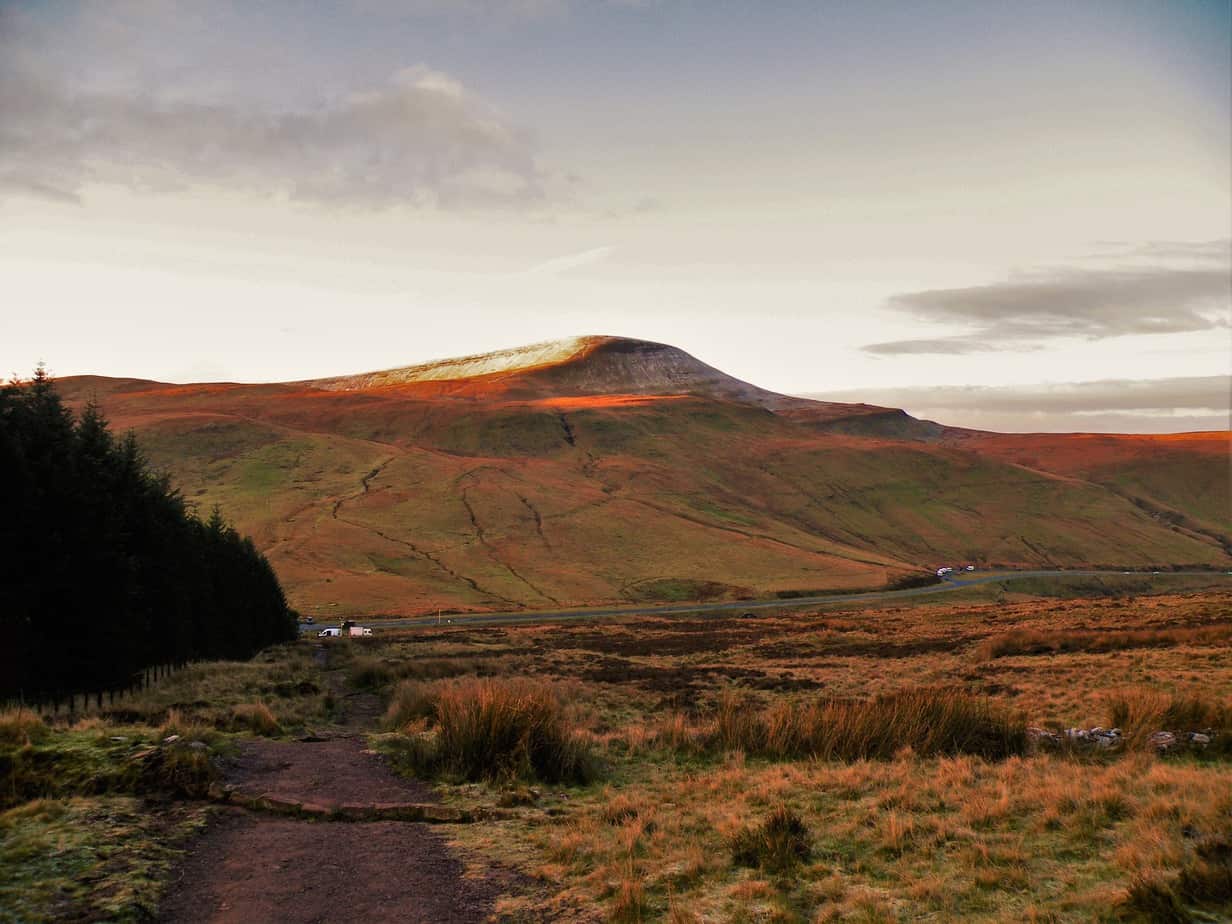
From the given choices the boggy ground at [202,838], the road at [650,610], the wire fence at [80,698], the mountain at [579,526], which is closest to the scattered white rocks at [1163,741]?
the boggy ground at [202,838]

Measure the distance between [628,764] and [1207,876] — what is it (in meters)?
10.1

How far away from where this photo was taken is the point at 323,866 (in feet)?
31.4

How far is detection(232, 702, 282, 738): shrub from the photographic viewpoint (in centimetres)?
1878

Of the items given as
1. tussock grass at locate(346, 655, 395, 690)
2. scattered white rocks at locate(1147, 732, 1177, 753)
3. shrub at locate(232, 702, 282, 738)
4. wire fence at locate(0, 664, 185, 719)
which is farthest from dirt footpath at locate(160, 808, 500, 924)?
tussock grass at locate(346, 655, 395, 690)

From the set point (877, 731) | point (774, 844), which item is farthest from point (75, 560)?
point (774, 844)

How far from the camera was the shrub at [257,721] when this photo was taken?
18.8 meters

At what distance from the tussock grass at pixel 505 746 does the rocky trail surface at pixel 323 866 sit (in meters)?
0.90

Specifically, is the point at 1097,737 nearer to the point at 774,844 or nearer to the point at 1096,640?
the point at 774,844

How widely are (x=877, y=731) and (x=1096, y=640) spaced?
77.3 feet

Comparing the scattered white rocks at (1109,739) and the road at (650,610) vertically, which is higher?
the scattered white rocks at (1109,739)

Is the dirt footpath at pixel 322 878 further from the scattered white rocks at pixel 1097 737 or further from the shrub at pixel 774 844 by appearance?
the scattered white rocks at pixel 1097 737

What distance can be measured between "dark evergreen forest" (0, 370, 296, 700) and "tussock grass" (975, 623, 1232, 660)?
3286cm

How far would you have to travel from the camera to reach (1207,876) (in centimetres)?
694

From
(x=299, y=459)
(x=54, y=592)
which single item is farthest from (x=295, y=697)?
(x=299, y=459)
